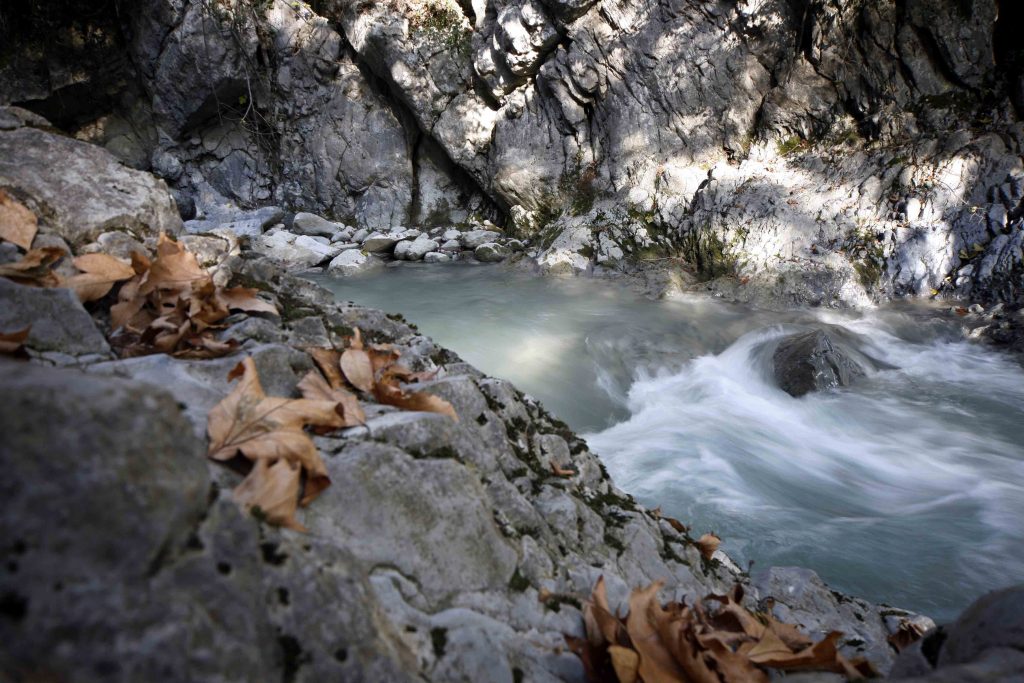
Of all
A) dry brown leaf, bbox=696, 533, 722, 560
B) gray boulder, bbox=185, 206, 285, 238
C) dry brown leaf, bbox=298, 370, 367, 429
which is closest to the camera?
dry brown leaf, bbox=298, 370, 367, 429

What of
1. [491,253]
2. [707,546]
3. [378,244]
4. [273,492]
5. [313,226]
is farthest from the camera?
[313,226]

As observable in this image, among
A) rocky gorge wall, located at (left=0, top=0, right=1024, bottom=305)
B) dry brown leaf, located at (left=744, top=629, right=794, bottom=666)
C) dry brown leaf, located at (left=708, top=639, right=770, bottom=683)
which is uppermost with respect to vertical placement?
rocky gorge wall, located at (left=0, top=0, right=1024, bottom=305)

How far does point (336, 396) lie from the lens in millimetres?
1709

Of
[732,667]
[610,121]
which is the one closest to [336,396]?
[732,667]

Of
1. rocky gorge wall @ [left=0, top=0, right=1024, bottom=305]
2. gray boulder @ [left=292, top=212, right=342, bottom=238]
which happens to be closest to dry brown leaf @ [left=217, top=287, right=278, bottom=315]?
rocky gorge wall @ [left=0, top=0, right=1024, bottom=305]

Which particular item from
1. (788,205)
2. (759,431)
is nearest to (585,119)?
(788,205)

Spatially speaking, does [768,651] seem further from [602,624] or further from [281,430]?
[281,430]

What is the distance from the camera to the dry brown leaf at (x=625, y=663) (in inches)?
51.0

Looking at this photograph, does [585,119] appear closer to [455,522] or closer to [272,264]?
[272,264]

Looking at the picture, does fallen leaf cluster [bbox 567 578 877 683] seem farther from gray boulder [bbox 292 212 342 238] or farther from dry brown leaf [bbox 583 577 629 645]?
gray boulder [bbox 292 212 342 238]

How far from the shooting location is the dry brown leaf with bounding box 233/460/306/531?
1.10 metres

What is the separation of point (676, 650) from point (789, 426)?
Result: 17.5 ft

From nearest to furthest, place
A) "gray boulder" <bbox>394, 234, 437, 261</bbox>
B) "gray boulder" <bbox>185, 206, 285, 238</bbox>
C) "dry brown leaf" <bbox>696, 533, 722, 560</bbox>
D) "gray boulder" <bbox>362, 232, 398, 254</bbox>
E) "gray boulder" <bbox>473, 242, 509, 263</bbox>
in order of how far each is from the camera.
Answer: "dry brown leaf" <bbox>696, 533, 722, 560</bbox>
"gray boulder" <bbox>473, 242, 509, 263</bbox>
"gray boulder" <bbox>394, 234, 437, 261</bbox>
"gray boulder" <bbox>362, 232, 398, 254</bbox>
"gray boulder" <bbox>185, 206, 285, 238</bbox>

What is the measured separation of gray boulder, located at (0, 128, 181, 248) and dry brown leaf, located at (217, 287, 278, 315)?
0.77 meters
